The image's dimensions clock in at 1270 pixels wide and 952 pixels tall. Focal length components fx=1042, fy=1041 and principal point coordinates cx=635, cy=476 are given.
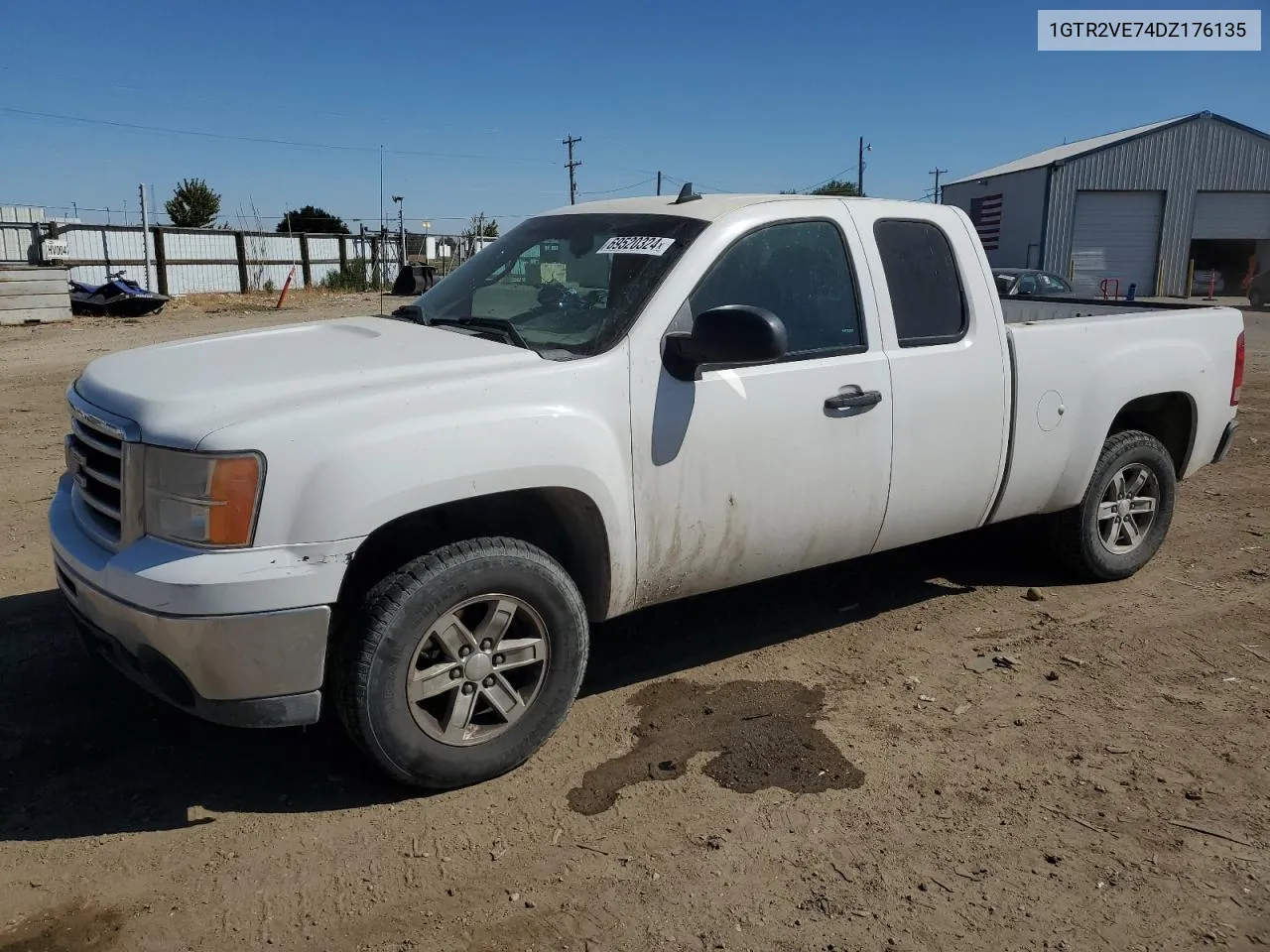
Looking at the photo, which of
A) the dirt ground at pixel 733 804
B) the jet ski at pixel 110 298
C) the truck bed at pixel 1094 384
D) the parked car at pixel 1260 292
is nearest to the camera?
the dirt ground at pixel 733 804

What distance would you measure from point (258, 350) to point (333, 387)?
0.74 meters

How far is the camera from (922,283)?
4465 mm

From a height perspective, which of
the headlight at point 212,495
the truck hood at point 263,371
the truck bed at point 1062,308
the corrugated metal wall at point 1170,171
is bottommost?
the headlight at point 212,495

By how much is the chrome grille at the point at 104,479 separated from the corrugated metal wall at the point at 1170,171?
40.2 meters

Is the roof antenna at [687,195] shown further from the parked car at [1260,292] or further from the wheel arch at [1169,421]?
the parked car at [1260,292]

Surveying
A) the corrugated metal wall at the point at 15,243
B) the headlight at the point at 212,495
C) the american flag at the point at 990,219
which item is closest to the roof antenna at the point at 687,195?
the headlight at the point at 212,495

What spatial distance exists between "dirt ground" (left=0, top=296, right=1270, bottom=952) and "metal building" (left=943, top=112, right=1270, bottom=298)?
37882mm

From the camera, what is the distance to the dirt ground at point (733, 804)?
9.27 ft

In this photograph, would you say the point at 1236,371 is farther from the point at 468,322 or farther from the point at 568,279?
the point at 468,322

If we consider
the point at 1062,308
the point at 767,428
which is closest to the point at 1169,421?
the point at 1062,308

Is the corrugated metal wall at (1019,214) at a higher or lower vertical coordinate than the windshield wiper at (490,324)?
higher

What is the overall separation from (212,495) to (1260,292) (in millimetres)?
32656

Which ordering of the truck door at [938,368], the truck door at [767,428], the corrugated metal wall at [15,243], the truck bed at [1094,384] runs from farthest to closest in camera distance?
1. the corrugated metal wall at [15,243]
2. the truck bed at [1094,384]
3. the truck door at [938,368]
4. the truck door at [767,428]

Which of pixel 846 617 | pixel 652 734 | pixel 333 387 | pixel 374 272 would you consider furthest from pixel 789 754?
pixel 374 272
